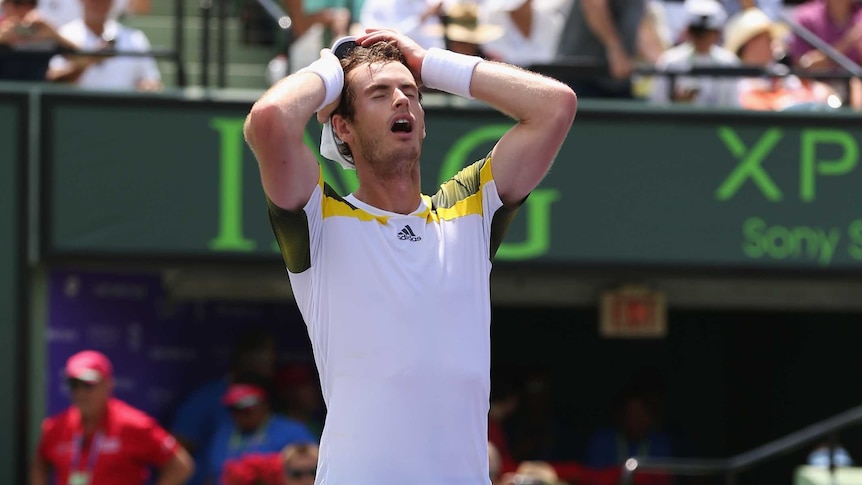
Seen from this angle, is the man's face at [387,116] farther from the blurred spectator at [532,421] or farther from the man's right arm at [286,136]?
the blurred spectator at [532,421]

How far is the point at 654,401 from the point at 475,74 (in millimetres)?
7287

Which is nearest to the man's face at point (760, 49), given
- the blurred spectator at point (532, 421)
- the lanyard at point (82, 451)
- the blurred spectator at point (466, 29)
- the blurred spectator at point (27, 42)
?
the blurred spectator at point (466, 29)

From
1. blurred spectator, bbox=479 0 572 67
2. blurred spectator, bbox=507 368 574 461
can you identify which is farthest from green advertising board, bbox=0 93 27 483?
blurred spectator, bbox=507 368 574 461

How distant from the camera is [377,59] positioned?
3.78 metres

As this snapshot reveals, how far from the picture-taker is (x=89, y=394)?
27.3 feet

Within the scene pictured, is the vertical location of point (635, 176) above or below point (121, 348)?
above

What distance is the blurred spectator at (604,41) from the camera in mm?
9047

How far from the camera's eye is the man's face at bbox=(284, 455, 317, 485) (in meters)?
7.91

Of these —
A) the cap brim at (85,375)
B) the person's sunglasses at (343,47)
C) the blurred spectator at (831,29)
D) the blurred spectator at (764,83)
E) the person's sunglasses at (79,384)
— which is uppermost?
the blurred spectator at (831,29)

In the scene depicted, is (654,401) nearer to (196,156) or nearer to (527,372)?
(527,372)

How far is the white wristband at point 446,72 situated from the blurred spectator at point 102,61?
541 centimetres

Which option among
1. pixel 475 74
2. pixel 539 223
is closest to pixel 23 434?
pixel 539 223

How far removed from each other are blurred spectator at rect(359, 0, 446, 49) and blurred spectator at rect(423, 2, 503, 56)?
1.2 inches

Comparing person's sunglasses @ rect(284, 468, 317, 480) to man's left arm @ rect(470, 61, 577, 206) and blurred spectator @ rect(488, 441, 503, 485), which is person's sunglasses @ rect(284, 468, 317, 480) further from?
man's left arm @ rect(470, 61, 577, 206)
